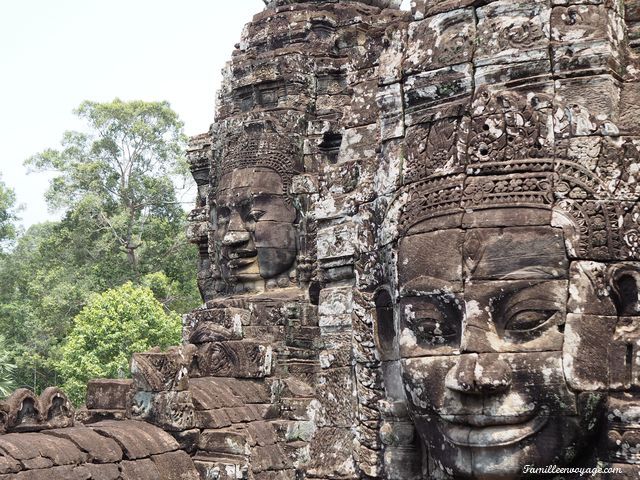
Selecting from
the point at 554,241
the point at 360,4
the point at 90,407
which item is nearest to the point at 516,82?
the point at 554,241

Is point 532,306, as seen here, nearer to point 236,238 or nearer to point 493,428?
point 493,428

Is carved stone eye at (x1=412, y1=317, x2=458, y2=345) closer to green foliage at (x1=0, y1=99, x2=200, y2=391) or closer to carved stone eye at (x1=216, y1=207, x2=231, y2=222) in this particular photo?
carved stone eye at (x1=216, y1=207, x2=231, y2=222)

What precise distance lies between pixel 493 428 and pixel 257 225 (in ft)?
31.8

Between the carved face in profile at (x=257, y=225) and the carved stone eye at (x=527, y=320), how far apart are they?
9606 millimetres

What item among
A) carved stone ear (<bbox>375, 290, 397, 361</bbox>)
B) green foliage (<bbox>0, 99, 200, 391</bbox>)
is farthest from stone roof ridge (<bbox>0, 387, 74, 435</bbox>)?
green foliage (<bbox>0, 99, 200, 391</bbox>)

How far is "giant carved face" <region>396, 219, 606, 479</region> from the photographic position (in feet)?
13.6

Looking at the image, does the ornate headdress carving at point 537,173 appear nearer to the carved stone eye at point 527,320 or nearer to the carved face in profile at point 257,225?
the carved stone eye at point 527,320

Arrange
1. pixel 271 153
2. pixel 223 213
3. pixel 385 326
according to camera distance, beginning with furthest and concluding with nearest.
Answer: pixel 223 213, pixel 271 153, pixel 385 326

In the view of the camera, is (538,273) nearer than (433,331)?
Yes

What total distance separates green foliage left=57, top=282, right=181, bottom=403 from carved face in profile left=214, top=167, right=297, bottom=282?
26.8 feet

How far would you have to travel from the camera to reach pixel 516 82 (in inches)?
181

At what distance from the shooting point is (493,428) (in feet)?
13.9

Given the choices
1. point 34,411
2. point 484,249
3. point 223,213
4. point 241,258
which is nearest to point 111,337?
point 223,213

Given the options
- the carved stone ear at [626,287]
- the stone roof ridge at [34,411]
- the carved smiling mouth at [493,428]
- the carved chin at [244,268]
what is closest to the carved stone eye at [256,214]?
the carved chin at [244,268]
